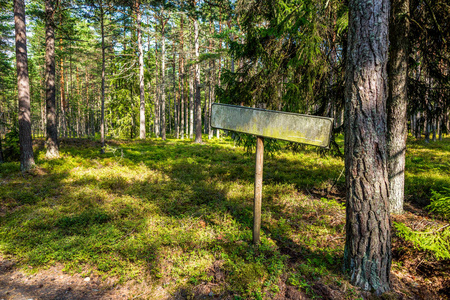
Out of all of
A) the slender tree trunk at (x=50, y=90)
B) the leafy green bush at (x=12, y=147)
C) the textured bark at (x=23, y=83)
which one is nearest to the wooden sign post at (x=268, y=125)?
the textured bark at (x=23, y=83)

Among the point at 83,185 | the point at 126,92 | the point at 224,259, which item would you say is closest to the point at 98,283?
the point at 224,259

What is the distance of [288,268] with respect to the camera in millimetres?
3256

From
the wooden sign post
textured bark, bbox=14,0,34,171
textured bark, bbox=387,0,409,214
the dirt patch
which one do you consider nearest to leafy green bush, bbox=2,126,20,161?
textured bark, bbox=14,0,34,171

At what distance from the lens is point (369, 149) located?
2809mm

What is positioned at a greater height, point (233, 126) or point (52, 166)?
point (233, 126)

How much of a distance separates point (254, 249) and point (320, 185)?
4216 mm

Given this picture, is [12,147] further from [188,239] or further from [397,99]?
[397,99]

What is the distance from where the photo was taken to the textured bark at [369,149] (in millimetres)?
2809

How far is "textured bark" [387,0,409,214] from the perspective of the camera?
4.68m

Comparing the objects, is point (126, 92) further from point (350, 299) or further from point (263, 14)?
point (350, 299)

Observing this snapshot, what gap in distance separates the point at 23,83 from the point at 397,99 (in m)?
12.1

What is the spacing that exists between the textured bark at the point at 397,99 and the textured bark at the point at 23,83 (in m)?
11.7

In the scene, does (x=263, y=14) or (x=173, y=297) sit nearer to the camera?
(x=173, y=297)

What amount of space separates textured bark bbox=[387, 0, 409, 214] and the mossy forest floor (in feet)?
2.44
